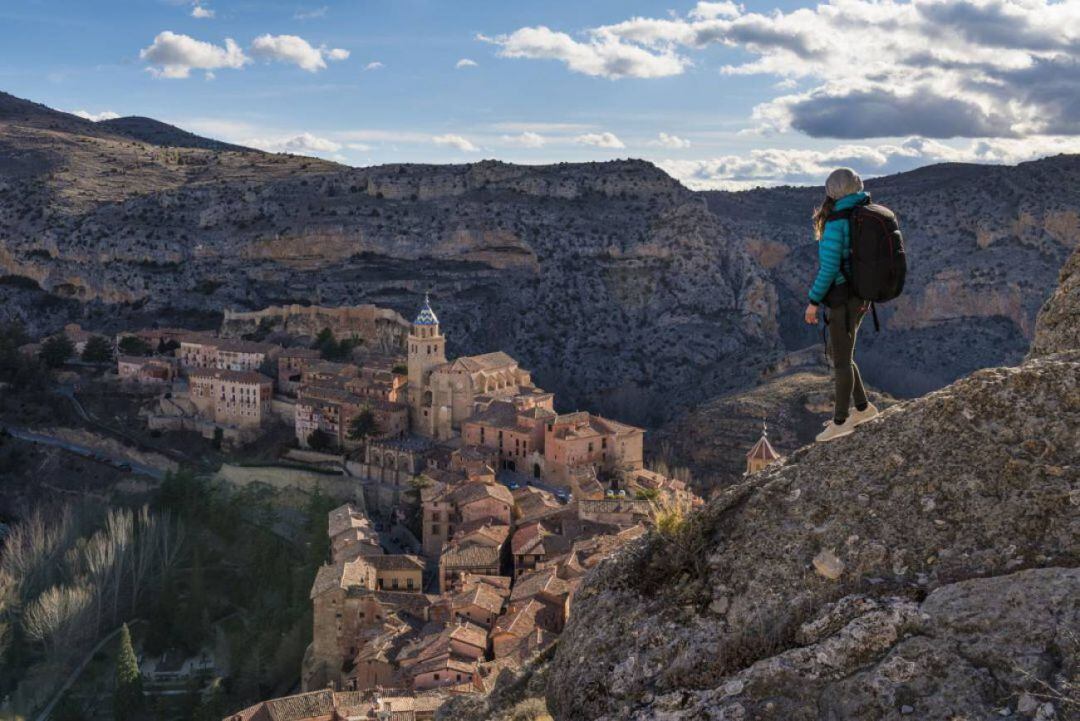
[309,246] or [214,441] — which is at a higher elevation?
[309,246]

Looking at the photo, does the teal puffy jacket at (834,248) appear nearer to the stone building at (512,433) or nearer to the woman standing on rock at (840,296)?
the woman standing on rock at (840,296)

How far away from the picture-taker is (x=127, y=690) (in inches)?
1031

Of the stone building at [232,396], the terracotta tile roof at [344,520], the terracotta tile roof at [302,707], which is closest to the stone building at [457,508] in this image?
the terracotta tile roof at [344,520]

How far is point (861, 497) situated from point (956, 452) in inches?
21.0

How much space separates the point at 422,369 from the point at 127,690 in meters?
17.7

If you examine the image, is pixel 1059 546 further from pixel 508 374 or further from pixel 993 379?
pixel 508 374

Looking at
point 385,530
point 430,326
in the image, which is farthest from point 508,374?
point 385,530

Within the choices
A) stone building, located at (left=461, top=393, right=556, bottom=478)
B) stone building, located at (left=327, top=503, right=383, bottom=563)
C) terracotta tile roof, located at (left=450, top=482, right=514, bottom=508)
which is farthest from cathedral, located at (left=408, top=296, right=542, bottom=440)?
terracotta tile roof, located at (left=450, top=482, right=514, bottom=508)

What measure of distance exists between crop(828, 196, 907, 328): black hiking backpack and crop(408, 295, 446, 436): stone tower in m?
35.0

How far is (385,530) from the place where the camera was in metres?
35.6

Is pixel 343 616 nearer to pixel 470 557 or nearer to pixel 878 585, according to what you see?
pixel 470 557

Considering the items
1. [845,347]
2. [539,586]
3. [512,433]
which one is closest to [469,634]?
[539,586]

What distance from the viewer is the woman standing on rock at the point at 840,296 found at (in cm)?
617

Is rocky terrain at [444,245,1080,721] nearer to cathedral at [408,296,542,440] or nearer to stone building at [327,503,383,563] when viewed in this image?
stone building at [327,503,383,563]
